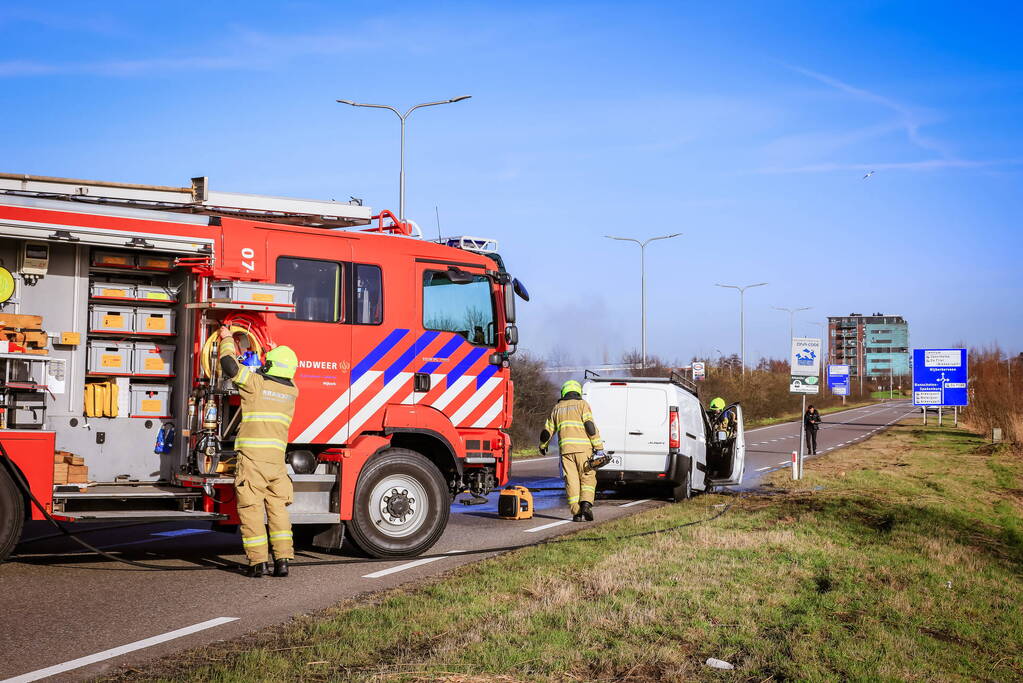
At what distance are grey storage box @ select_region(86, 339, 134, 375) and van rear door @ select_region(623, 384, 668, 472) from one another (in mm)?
8169

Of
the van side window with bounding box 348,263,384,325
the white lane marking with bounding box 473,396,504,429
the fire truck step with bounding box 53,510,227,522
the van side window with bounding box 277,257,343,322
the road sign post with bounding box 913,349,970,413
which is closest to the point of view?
the fire truck step with bounding box 53,510,227,522

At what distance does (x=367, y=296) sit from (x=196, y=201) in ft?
6.01

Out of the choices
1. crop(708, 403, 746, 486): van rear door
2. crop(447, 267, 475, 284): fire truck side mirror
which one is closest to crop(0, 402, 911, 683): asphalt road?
crop(447, 267, 475, 284): fire truck side mirror

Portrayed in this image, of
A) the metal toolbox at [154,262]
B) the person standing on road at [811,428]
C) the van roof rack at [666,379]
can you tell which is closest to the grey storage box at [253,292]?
the metal toolbox at [154,262]

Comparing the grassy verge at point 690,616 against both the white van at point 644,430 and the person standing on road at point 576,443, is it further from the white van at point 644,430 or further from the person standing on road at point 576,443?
the white van at point 644,430

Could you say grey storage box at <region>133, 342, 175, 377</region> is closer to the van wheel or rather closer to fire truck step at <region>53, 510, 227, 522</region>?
fire truck step at <region>53, 510, 227, 522</region>

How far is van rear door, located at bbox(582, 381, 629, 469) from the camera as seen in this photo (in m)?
15.5

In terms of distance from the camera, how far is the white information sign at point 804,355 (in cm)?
1962

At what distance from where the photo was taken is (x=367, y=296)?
971cm

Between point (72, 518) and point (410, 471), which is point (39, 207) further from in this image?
point (410, 471)

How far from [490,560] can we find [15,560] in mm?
4314

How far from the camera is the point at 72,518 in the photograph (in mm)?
8227

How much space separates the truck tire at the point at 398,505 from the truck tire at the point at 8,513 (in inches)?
110

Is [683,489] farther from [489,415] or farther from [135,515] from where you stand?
[135,515]
